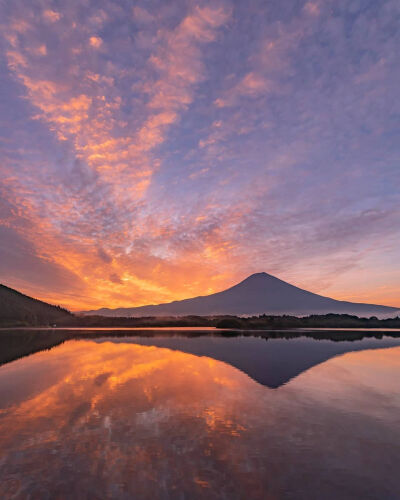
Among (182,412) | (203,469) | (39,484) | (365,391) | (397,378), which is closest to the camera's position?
(39,484)

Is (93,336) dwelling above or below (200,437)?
above

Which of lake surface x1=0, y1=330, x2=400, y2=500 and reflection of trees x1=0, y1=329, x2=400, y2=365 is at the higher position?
reflection of trees x1=0, y1=329, x2=400, y2=365

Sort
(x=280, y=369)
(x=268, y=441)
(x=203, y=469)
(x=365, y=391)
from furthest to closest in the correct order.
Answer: (x=280, y=369) → (x=365, y=391) → (x=268, y=441) → (x=203, y=469)

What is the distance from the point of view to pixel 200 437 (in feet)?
36.0

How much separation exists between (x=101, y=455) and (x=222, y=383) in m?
11.8

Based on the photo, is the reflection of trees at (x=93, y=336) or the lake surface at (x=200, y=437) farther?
the reflection of trees at (x=93, y=336)

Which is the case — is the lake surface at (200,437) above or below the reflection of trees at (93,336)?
below

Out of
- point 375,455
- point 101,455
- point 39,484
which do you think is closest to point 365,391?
point 375,455

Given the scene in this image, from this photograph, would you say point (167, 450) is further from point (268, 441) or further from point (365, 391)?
point (365, 391)

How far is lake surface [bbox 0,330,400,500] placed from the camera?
7.66 metres

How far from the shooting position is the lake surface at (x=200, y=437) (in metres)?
7.66

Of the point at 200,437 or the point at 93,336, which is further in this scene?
the point at 93,336

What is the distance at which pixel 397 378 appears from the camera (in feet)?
76.5

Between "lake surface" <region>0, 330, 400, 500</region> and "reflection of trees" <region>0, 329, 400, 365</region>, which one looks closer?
"lake surface" <region>0, 330, 400, 500</region>
